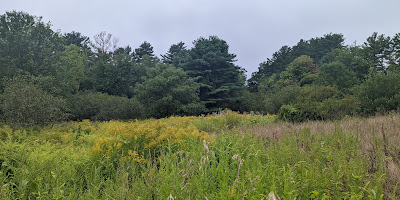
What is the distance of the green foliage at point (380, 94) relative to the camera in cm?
1148

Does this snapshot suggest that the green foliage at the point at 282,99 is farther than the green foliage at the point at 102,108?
Yes

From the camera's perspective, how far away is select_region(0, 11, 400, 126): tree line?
34.3 feet

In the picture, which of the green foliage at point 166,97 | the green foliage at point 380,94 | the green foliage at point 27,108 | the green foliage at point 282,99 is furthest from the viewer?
the green foliage at point 282,99

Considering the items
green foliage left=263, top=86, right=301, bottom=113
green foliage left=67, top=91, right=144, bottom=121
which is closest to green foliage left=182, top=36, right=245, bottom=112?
green foliage left=263, top=86, right=301, bottom=113

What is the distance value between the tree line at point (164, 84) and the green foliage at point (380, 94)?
39 mm

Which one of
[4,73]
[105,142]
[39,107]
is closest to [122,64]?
[4,73]

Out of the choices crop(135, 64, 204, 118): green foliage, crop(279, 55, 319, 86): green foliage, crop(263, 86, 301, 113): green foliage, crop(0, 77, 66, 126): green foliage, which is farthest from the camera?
crop(279, 55, 319, 86): green foliage

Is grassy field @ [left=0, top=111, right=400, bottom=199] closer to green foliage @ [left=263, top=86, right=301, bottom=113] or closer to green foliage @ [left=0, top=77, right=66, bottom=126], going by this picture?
green foliage @ [left=0, top=77, right=66, bottom=126]

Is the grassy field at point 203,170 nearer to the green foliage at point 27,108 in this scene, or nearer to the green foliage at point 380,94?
the green foliage at point 27,108

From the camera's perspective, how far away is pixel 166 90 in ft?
72.1

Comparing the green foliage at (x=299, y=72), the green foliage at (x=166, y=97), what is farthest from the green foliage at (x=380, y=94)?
the green foliage at (x=299, y=72)

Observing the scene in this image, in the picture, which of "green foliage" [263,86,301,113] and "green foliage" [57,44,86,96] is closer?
"green foliage" [57,44,86,96]

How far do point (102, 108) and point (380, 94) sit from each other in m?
17.7

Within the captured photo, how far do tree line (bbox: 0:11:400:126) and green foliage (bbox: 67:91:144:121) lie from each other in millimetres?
71
